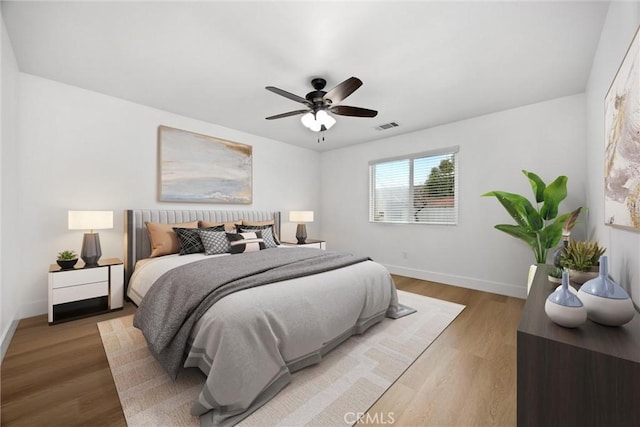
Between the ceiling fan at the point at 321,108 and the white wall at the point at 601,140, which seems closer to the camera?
the white wall at the point at 601,140

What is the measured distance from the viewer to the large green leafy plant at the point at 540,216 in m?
2.73

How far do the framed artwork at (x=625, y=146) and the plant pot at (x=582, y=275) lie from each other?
11.8 inches

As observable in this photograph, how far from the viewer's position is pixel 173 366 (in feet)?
5.33

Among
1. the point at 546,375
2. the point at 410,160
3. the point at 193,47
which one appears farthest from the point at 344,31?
the point at 410,160

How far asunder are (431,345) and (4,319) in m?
3.63

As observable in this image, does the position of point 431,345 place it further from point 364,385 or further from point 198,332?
point 198,332

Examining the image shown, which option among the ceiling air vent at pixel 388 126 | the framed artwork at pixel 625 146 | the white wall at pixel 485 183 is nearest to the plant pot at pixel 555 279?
the framed artwork at pixel 625 146

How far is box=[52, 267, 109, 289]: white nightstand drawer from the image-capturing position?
2504 mm

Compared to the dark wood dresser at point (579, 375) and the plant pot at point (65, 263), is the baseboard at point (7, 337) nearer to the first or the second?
the plant pot at point (65, 263)

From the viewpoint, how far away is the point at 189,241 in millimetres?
3111

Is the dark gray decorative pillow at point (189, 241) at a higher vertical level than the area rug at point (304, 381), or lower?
higher

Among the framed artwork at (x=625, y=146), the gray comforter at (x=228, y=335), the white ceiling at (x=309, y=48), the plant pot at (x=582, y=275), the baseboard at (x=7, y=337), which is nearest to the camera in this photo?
the framed artwork at (x=625, y=146)

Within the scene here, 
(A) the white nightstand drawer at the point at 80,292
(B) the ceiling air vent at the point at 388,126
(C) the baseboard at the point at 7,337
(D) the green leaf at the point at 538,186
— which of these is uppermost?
(B) the ceiling air vent at the point at 388,126

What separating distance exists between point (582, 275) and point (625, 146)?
29.4 inches
